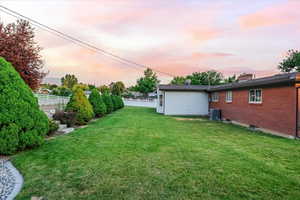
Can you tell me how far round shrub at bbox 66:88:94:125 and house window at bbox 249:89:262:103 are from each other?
9993 millimetres

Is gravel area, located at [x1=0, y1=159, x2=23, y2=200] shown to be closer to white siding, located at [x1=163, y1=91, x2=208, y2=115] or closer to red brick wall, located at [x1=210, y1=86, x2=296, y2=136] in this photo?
red brick wall, located at [x1=210, y1=86, x2=296, y2=136]

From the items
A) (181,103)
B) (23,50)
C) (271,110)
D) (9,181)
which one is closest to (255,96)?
(271,110)

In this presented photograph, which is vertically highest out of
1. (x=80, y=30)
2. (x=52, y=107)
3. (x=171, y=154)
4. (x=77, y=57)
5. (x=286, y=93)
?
(x=80, y=30)

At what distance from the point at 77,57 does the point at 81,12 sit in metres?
5.92

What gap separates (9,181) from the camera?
328cm

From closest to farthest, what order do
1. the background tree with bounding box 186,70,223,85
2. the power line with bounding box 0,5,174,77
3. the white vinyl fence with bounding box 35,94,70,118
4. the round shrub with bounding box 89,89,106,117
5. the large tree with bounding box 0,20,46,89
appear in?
the large tree with bounding box 0,20,46,89, the power line with bounding box 0,5,174,77, the white vinyl fence with bounding box 35,94,70,118, the round shrub with bounding box 89,89,106,117, the background tree with bounding box 186,70,223,85

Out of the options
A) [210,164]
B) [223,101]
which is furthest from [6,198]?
[223,101]

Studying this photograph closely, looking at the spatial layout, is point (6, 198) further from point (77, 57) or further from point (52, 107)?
point (77, 57)

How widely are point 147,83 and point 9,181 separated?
39.1 meters

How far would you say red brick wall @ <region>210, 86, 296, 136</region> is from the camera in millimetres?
7688

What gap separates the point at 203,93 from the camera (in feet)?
57.7

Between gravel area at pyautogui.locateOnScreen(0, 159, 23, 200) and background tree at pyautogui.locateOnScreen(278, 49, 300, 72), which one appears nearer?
gravel area at pyautogui.locateOnScreen(0, 159, 23, 200)

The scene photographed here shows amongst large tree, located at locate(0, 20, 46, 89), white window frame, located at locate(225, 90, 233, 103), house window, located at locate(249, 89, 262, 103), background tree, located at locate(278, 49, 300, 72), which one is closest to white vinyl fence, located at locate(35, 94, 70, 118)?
large tree, located at locate(0, 20, 46, 89)

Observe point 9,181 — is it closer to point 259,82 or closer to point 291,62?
point 259,82
